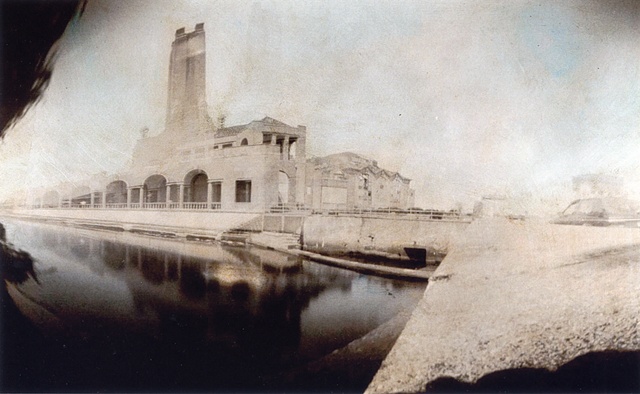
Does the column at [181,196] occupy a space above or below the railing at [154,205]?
above

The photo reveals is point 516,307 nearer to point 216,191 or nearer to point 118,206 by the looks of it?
point 216,191

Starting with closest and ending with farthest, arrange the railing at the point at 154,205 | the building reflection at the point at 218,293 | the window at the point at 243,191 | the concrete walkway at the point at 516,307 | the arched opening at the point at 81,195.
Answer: the concrete walkway at the point at 516,307 < the building reflection at the point at 218,293 < the window at the point at 243,191 < the railing at the point at 154,205 < the arched opening at the point at 81,195

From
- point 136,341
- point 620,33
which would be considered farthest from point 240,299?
point 620,33

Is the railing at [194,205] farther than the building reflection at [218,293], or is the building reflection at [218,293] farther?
Result: the railing at [194,205]

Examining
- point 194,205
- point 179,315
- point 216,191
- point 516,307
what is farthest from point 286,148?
point 516,307

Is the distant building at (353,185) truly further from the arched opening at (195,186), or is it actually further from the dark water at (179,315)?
the arched opening at (195,186)

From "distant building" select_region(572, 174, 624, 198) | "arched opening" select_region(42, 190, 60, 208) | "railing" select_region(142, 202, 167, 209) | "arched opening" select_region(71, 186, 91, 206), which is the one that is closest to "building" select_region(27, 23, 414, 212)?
"railing" select_region(142, 202, 167, 209)

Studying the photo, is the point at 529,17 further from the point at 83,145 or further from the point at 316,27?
the point at 83,145

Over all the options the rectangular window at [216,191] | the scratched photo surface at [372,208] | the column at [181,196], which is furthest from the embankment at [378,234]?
the column at [181,196]

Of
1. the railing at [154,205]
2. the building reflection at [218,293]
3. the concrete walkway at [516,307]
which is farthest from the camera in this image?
the railing at [154,205]
